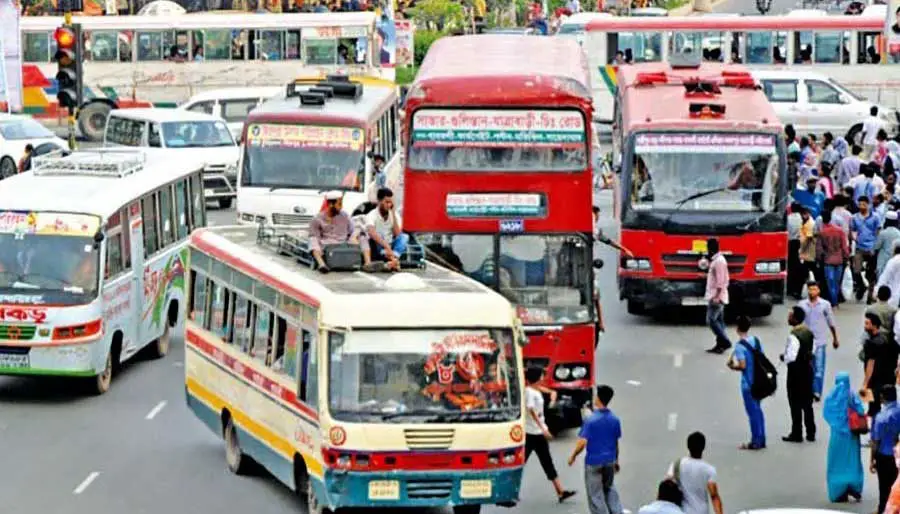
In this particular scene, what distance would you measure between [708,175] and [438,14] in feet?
145

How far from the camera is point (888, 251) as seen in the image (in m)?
32.4

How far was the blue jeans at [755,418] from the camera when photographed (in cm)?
2355

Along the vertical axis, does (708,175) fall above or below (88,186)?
below

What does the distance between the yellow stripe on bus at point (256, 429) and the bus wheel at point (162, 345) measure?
5.71 metres

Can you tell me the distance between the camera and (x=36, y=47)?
194ft

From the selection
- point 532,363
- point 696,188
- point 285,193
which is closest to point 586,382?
point 532,363

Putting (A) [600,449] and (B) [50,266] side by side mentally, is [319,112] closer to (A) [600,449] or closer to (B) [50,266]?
(B) [50,266]

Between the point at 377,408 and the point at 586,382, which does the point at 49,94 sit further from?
the point at 377,408

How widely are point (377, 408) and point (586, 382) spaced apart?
5081mm

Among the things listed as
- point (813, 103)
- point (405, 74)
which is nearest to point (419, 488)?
point (813, 103)

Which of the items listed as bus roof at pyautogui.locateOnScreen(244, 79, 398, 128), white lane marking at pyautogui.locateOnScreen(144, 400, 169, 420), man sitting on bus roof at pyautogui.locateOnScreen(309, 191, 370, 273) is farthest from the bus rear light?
bus roof at pyautogui.locateOnScreen(244, 79, 398, 128)

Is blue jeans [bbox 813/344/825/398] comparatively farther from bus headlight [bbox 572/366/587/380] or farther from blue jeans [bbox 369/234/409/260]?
blue jeans [bbox 369/234/409/260]

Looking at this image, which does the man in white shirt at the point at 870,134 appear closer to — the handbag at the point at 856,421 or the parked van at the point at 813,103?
the parked van at the point at 813,103

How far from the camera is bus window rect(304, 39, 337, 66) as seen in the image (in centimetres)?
5847
